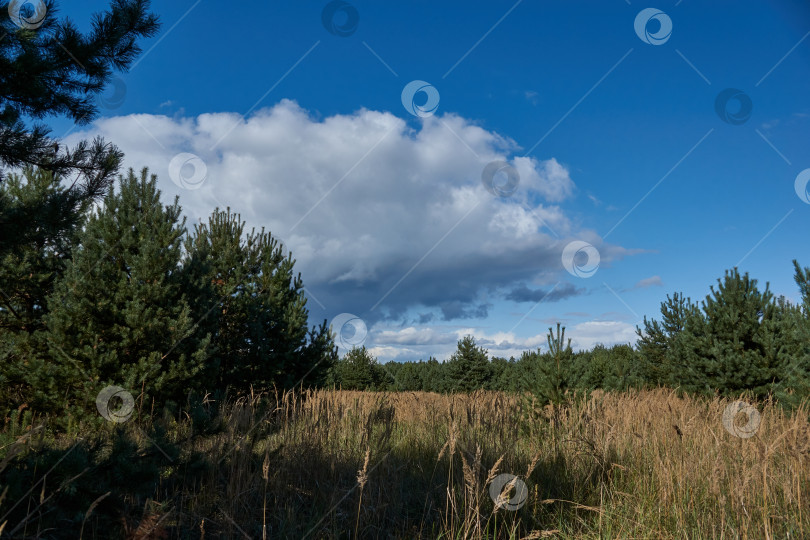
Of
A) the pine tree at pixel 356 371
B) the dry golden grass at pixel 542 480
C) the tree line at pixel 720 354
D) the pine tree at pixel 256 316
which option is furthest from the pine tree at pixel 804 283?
the pine tree at pixel 356 371

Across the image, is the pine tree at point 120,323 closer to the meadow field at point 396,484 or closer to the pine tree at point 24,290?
the pine tree at point 24,290

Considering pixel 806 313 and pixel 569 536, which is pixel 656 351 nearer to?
pixel 806 313

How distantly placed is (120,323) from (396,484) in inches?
232

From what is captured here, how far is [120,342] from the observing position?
7852mm

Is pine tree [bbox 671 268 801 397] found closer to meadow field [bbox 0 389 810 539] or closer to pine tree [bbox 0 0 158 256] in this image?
meadow field [bbox 0 389 810 539]

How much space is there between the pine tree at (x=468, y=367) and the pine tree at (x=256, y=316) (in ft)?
23.7

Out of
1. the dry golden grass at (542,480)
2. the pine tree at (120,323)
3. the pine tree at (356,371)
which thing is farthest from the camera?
the pine tree at (356,371)

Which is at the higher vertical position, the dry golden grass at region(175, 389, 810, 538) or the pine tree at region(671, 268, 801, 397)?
the pine tree at region(671, 268, 801, 397)

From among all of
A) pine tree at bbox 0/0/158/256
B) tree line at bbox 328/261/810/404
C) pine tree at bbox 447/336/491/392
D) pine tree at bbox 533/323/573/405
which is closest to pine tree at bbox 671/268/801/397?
tree line at bbox 328/261/810/404

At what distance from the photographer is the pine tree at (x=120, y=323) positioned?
7637 mm

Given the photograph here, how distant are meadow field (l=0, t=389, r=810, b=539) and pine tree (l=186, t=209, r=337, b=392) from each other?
15.4 feet

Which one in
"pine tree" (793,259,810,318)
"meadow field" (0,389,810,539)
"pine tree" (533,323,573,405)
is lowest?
"meadow field" (0,389,810,539)

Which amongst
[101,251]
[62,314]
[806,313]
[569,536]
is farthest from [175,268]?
[806,313]

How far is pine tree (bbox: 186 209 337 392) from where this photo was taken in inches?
418
